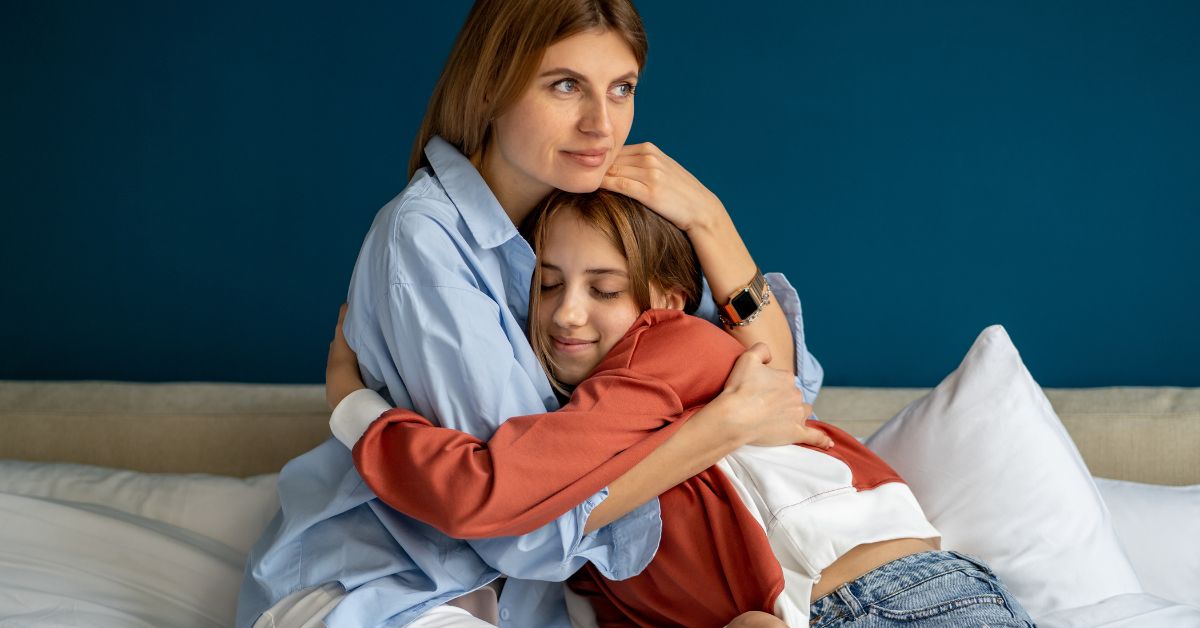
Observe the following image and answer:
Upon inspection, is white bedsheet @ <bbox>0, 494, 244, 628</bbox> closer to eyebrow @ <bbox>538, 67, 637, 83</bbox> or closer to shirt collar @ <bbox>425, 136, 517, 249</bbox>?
shirt collar @ <bbox>425, 136, 517, 249</bbox>

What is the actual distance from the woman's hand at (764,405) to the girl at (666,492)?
3 cm

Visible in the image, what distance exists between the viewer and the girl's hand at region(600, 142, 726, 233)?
5.85 ft

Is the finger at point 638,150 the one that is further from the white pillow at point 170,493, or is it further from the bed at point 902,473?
the white pillow at point 170,493

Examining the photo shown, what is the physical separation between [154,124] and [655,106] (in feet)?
4.38

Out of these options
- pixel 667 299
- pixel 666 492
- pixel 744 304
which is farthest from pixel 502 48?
pixel 666 492

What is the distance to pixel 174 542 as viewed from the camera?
80.5 inches

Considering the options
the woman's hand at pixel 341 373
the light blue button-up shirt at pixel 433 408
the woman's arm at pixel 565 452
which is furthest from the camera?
the woman's hand at pixel 341 373

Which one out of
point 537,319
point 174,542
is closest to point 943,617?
point 537,319

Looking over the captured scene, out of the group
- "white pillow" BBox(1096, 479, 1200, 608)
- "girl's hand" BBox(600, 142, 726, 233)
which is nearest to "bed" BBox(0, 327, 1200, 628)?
"white pillow" BBox(1096, 479, 1200, 608)

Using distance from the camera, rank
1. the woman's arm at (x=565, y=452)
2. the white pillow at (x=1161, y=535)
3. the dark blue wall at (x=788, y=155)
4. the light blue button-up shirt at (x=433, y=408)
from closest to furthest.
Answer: the woman's arm at (x=565, y=452) < the light blue button-up shirt at (x=433, y=408) < the white pillow at (x=1161, y=535) < the dark blue wall at (x=788, y=155)

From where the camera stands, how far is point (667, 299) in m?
1.87

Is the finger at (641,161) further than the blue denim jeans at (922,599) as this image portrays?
Yes

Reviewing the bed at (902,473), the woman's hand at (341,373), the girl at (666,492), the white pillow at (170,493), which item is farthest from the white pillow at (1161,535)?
the white pillow at (170,493)

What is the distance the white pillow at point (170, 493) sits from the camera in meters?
2.16
